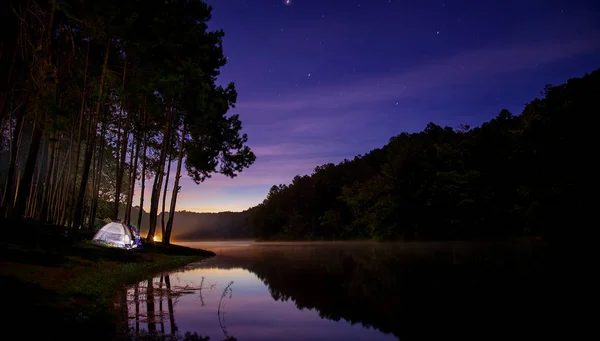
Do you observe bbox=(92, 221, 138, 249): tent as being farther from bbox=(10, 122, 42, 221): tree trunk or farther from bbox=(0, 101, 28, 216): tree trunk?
bbox=(0, 101, 28, 216): tree trunk

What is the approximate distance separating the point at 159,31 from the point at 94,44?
402 centimetres

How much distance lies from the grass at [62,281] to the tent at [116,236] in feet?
5.74

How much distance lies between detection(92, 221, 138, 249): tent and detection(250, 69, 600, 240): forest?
122 feet

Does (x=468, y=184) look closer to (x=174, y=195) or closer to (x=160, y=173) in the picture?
(x=174, y=195)

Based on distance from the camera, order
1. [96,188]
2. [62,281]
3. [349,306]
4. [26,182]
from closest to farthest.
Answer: [349,306] < [62,281] < [26,182] < [96,188]

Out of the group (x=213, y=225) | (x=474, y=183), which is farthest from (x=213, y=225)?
(x=474, y=183)

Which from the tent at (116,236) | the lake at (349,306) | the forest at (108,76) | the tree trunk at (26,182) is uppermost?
the forest at (108,76)

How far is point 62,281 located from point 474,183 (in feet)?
177

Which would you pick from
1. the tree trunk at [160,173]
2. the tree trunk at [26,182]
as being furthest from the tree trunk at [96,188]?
the tree trunk at [26,182]

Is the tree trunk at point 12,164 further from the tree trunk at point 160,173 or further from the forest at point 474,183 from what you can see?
the forest at point 474,183

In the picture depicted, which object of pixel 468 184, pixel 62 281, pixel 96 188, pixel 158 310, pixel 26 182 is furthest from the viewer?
pixel 468 184

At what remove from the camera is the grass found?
7.32m

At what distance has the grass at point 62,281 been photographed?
7.32 m

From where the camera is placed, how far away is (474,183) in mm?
55688
